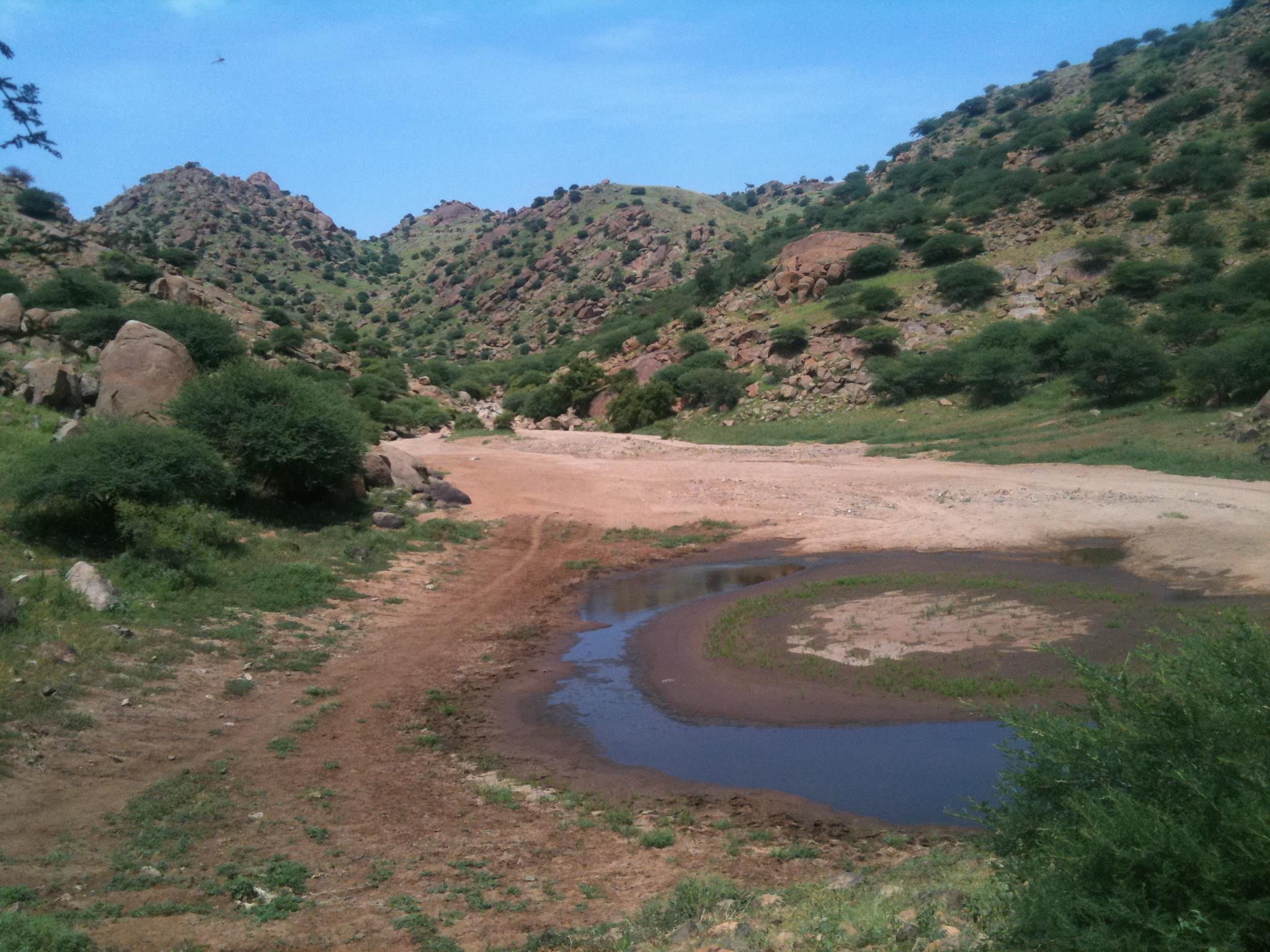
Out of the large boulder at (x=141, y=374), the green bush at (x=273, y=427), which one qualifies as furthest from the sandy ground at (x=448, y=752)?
the large boulder at (x=141, y=374)

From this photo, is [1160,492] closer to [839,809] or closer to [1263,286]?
[839,809]

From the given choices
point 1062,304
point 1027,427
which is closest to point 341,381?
point 1027,427

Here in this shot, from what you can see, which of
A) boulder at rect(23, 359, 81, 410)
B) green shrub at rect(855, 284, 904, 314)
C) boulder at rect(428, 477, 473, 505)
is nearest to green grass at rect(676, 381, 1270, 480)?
green shrub at rect(855, 284, 904, 314)

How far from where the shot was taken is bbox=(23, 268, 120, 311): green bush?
3219 cm

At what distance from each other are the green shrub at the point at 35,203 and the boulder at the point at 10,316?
94.2 ft

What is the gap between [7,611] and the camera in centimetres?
1057

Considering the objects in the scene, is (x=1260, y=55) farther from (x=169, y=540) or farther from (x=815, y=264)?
(x=169, y=540)

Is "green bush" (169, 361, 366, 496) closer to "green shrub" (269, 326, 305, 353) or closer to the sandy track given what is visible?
the sandy track

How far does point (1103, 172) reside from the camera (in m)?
55.8

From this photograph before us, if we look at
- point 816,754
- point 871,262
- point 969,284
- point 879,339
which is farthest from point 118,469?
point 871,262

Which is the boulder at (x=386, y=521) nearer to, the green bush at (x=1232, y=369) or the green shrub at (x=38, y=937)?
the green shrub at (x=38, y=937)

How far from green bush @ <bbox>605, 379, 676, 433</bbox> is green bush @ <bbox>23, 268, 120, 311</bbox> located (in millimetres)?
24329

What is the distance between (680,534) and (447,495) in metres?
7.14

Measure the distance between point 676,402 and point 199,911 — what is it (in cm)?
4322
